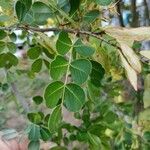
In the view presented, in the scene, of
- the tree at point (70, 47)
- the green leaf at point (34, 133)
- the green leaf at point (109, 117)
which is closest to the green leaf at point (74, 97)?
the tree at point (70, 47)

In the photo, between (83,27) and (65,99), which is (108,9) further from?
(65,99)

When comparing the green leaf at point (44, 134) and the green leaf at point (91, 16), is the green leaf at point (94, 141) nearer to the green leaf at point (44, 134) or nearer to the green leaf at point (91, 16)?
the green leaf at point (44, 134)

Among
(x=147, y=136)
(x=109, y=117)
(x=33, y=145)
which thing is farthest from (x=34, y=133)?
(x=147, y=136)

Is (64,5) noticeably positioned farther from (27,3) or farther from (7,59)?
(7,59)

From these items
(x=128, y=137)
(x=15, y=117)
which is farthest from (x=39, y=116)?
(x=15, y=117)

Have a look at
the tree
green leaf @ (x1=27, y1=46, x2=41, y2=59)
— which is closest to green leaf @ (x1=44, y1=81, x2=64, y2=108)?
the tree

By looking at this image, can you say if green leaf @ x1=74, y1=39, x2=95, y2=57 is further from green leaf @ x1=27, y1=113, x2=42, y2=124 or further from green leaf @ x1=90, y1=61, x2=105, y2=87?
green leaf @ x1=27, y1=113, x2=42, y2=124
